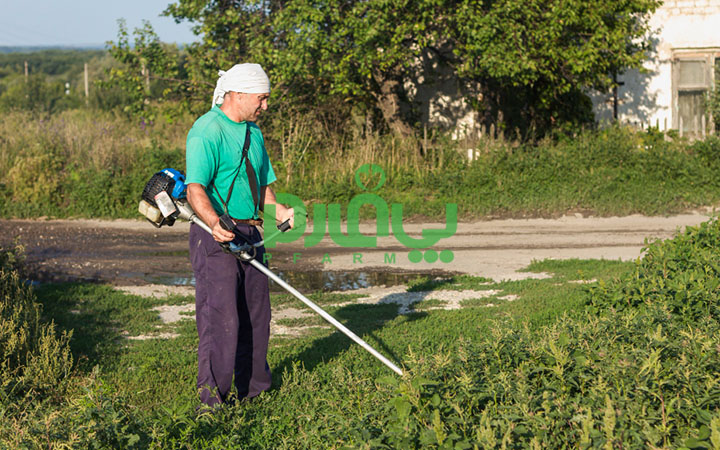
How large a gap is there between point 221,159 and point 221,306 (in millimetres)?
981

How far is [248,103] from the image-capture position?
5340mm

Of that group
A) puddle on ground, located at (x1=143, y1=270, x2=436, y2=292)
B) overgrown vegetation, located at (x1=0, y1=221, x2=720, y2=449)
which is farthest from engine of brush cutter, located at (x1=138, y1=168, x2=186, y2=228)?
puddle on ground, located at (x1=143, y1=270, x2=436, y2=292)

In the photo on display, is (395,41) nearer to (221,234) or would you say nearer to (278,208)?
(278,208)

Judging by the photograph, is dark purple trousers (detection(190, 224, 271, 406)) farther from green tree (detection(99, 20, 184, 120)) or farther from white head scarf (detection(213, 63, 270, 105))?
green tree (detection(99, 20, 184, 120))

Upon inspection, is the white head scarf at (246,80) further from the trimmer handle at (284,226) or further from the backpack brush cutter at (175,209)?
the trimmer handle at (284,226)

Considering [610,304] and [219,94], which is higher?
[219,94]

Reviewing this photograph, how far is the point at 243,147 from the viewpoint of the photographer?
5414mm

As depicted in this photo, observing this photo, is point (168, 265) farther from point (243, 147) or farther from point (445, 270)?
point (243, 147)

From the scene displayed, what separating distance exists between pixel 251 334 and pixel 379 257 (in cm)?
626

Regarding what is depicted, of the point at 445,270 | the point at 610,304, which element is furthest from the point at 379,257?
the point at 610,304

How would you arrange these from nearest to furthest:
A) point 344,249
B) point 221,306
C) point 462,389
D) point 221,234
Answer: point 462,389 < point 221,234 < point 221,306 < point 344,249

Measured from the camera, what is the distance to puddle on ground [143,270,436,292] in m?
10.1

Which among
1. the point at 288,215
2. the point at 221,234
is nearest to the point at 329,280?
the point at 288,215

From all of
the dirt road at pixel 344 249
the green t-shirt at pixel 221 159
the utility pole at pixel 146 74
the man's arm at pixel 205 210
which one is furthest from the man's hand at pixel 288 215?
the utility pole at pixel 146 74
